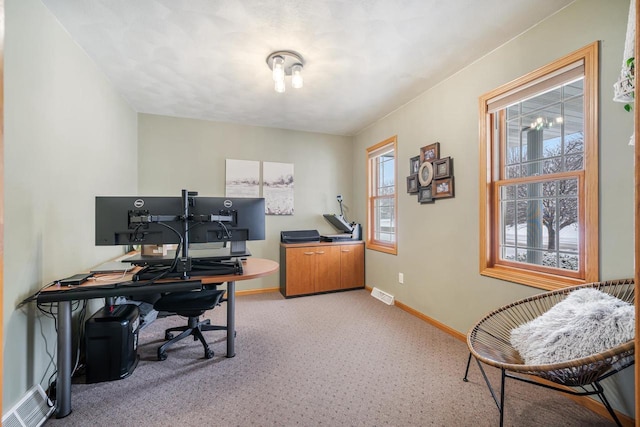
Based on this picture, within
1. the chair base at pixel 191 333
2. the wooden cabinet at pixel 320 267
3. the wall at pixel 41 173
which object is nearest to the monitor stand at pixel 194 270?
the wall at pixel 41 173

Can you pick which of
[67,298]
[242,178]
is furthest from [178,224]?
[242,178]

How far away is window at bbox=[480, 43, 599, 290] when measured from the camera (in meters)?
1.71

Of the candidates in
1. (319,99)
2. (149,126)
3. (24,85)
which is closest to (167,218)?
(24,85)

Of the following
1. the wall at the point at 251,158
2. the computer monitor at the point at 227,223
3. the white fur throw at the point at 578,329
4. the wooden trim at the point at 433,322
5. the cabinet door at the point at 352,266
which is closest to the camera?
the white fur throw at the point at 578,329

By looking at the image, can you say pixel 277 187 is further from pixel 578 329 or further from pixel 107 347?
pixel 578 329

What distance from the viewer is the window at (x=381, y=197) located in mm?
3861

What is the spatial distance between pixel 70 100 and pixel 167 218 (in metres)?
1.30

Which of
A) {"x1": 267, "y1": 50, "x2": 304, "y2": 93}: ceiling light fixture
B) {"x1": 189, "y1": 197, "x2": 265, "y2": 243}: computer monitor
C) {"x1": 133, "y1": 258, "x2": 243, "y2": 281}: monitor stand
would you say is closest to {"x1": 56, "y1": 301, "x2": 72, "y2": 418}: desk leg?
{"x1": 133, "y1": 258, "x2": 243, "y2": 281}: monitor stand

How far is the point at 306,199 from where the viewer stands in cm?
440

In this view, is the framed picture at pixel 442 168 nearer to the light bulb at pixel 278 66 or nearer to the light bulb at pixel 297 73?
the light bulb at pixel 297 73

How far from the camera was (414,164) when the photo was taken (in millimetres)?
3184

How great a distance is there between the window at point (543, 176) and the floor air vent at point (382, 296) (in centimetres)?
148

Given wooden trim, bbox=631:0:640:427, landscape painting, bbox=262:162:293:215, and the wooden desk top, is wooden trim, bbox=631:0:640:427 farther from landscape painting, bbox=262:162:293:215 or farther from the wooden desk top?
landscape painting, bbox=262:162:293:215

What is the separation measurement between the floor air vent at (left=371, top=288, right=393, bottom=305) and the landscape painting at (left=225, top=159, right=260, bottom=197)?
2274 mm
